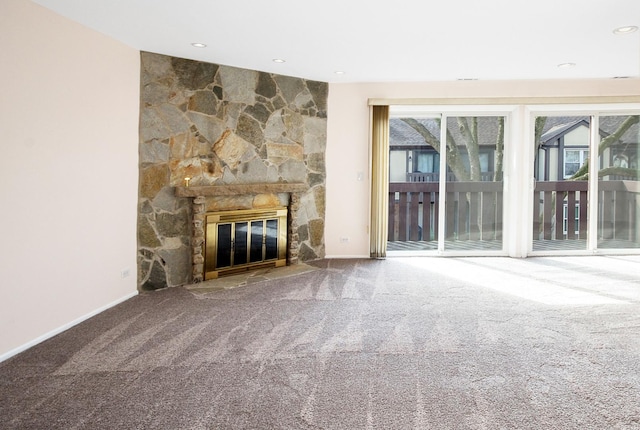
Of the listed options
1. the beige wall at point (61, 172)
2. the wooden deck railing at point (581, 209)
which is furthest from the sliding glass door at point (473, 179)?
the beige wall at point (61, 172)

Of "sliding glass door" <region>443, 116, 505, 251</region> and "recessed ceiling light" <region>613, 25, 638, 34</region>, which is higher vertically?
"recessed ceiling light" <region>613, 25, 638, 34</region>

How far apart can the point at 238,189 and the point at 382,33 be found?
7.35 feet

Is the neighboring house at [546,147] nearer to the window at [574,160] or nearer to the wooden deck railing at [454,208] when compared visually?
the window at [574,160]

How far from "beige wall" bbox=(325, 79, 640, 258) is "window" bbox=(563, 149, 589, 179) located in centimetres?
76

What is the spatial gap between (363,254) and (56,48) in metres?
4.26

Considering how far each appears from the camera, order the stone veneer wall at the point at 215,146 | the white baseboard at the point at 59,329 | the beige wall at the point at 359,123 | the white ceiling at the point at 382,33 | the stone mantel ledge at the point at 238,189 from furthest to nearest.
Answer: the beige wall at the point at 359,123 < the stone mantel ledge at the point at 238,189 < the stone veneer wall at the point at 215,146 < the white ceiling at the point at 382,33 < the white baseboard at the point at 59,329

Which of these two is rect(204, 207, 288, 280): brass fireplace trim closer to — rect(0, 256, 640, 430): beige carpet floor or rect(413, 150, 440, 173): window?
rect(0, 256, 640, 430): beige carpet floor

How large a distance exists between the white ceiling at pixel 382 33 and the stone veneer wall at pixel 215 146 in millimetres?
245

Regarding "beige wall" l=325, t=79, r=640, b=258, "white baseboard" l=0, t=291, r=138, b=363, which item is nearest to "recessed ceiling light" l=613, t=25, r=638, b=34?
"beige wall" l=325, t=79, r=640, b=258

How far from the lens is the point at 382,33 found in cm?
390

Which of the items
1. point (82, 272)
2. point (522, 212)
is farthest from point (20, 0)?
point (522, 212)

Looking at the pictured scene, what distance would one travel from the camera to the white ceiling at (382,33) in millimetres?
3271

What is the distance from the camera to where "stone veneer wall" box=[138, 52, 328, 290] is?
4.43m

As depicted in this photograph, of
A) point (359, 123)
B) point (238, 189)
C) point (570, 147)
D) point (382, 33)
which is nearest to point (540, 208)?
point (570, 147)
